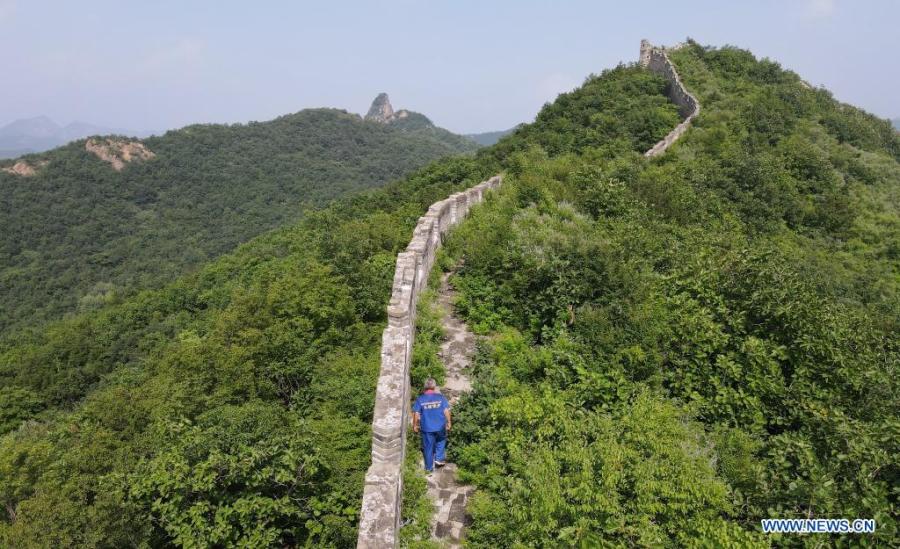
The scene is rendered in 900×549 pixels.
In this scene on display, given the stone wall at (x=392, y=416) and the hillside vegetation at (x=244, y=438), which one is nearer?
the stone wall at (x=392, y=416)

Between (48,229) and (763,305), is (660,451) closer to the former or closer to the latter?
(763,305)

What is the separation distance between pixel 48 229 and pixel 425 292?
264 ft

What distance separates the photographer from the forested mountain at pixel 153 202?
57.0 meters

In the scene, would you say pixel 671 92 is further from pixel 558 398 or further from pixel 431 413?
pixel 431 413

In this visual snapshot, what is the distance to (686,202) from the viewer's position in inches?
553

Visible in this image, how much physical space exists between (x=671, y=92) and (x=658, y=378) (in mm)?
27200

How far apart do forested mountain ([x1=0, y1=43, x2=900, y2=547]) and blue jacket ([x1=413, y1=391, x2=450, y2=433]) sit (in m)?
0.58

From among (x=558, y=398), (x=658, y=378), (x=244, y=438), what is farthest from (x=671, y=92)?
(x=244, y=438)

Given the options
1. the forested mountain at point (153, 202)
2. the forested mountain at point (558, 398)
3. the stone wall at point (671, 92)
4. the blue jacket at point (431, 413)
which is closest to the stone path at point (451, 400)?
the forested mountain at point (558, 398)

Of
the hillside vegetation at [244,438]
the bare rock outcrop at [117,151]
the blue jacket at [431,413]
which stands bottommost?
the hillside vegetation at [244,438]

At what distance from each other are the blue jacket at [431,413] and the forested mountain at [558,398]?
580 mm

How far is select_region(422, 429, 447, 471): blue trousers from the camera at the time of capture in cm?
607

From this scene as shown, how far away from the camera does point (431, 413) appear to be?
602 cm

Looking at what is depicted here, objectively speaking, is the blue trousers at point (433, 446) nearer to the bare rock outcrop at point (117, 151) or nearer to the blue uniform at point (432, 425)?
the blue uniform at point (432, 425)
